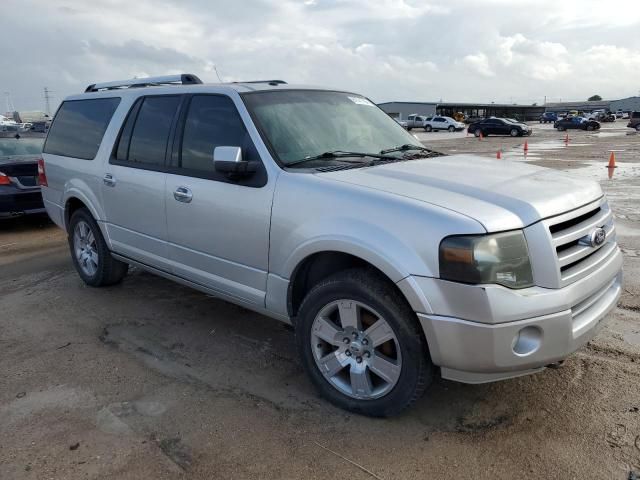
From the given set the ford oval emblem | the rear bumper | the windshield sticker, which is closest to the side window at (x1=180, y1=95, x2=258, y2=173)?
the windshield sticker

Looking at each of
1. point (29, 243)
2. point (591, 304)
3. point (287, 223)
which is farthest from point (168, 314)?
Answer: point (29, 243)

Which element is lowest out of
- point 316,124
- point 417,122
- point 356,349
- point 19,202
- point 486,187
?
point 19,202

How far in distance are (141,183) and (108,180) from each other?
1.93 ft

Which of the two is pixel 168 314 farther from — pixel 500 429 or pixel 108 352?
pixel 500 429

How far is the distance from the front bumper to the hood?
35cm

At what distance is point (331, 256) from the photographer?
322 cm

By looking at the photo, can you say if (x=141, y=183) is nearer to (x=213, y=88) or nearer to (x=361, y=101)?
(x=213, y=88)

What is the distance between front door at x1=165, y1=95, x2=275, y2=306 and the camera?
137 inches

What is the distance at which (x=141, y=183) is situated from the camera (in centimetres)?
436

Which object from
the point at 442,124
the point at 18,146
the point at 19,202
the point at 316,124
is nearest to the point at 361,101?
the point at 316,124

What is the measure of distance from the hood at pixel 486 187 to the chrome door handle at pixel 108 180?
230 cm

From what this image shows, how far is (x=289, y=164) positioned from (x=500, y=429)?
1.97 m

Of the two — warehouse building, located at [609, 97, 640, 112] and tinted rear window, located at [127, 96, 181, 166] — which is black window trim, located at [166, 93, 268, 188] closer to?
tinted rear window, located at [127, 96, 181, 166]

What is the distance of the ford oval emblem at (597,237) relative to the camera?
2988 mm
